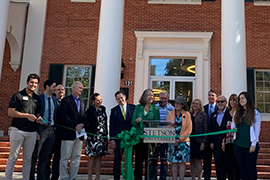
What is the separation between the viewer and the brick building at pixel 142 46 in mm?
11898

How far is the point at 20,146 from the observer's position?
16.8 ft

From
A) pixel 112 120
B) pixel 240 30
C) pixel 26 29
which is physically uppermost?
pixel 26 29

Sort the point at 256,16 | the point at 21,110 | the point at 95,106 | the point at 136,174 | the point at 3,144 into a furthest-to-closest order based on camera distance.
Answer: the point at 256,16, the point at 3,144, the point at 95,106, the point at 136,174, the point at 21,110

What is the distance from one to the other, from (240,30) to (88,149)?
224 inches

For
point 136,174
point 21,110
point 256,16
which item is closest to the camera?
point 21,110

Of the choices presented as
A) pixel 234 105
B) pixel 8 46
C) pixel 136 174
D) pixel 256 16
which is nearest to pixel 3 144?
pixel 136 174

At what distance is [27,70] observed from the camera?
39.8 feet

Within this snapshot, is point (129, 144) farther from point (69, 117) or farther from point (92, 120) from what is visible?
point (69, 117)

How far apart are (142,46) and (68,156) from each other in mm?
7344

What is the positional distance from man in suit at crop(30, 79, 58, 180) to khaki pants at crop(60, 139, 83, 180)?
28 centimetres

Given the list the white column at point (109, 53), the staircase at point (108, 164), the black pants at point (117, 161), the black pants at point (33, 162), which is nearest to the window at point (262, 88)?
the staircase at point (108, 164)

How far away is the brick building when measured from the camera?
11.9 m

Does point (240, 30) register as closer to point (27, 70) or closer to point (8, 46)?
point (27, 70)

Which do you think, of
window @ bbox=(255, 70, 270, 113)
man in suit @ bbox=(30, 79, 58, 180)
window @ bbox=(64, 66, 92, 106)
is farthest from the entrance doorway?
man in suit @ bbox=(30, 79, 58, 180)
